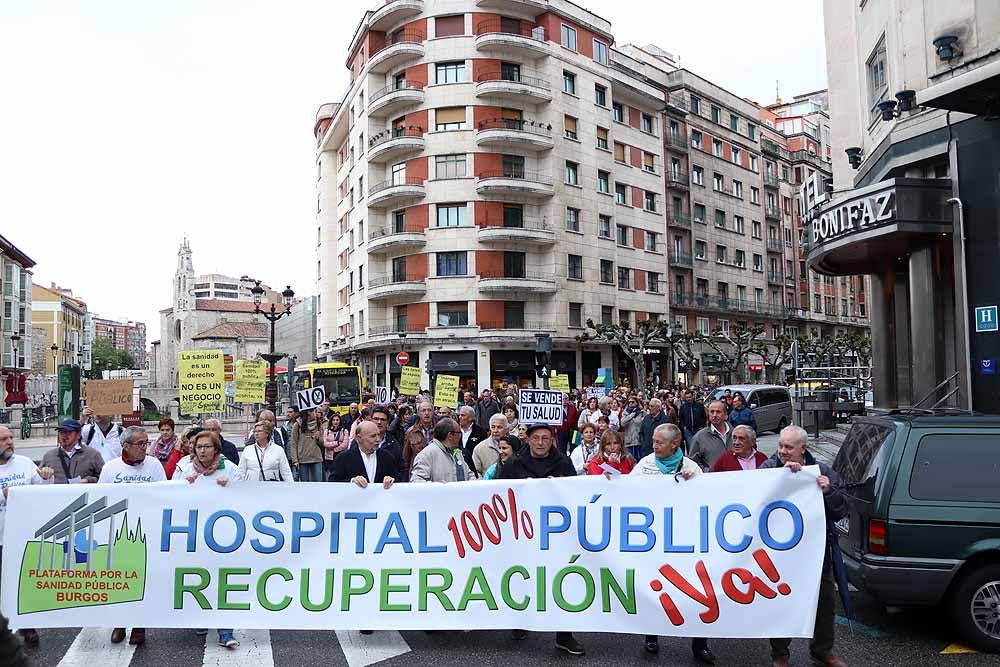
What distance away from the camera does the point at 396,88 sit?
45.0 metres

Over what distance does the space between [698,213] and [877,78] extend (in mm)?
38504

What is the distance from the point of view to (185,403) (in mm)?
15289

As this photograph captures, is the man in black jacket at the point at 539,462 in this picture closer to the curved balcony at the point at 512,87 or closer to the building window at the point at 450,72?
the curved balcony at the point at 512,87

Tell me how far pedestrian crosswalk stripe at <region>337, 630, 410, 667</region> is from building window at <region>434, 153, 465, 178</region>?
39.0 metres

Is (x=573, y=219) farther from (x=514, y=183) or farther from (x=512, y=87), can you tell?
(x=512, y=87)

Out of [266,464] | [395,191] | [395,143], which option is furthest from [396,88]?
[266,464]

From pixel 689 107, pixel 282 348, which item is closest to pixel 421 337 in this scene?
pixel 689 107

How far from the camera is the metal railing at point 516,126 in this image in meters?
43.5

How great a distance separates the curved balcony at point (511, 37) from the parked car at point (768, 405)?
2592cm

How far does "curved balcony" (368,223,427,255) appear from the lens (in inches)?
1721

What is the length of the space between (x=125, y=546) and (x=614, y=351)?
42.9 m

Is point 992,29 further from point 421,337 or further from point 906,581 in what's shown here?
point 421,337

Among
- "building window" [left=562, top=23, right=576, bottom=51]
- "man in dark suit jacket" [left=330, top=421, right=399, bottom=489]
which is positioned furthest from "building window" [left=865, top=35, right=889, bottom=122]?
"building window" [left=562, top=23, right=576, bottom=51]

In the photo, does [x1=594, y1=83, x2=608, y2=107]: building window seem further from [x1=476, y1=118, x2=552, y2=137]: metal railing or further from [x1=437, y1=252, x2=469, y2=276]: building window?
[x1=437, y1=252, x2=469, y2=276]: building window
